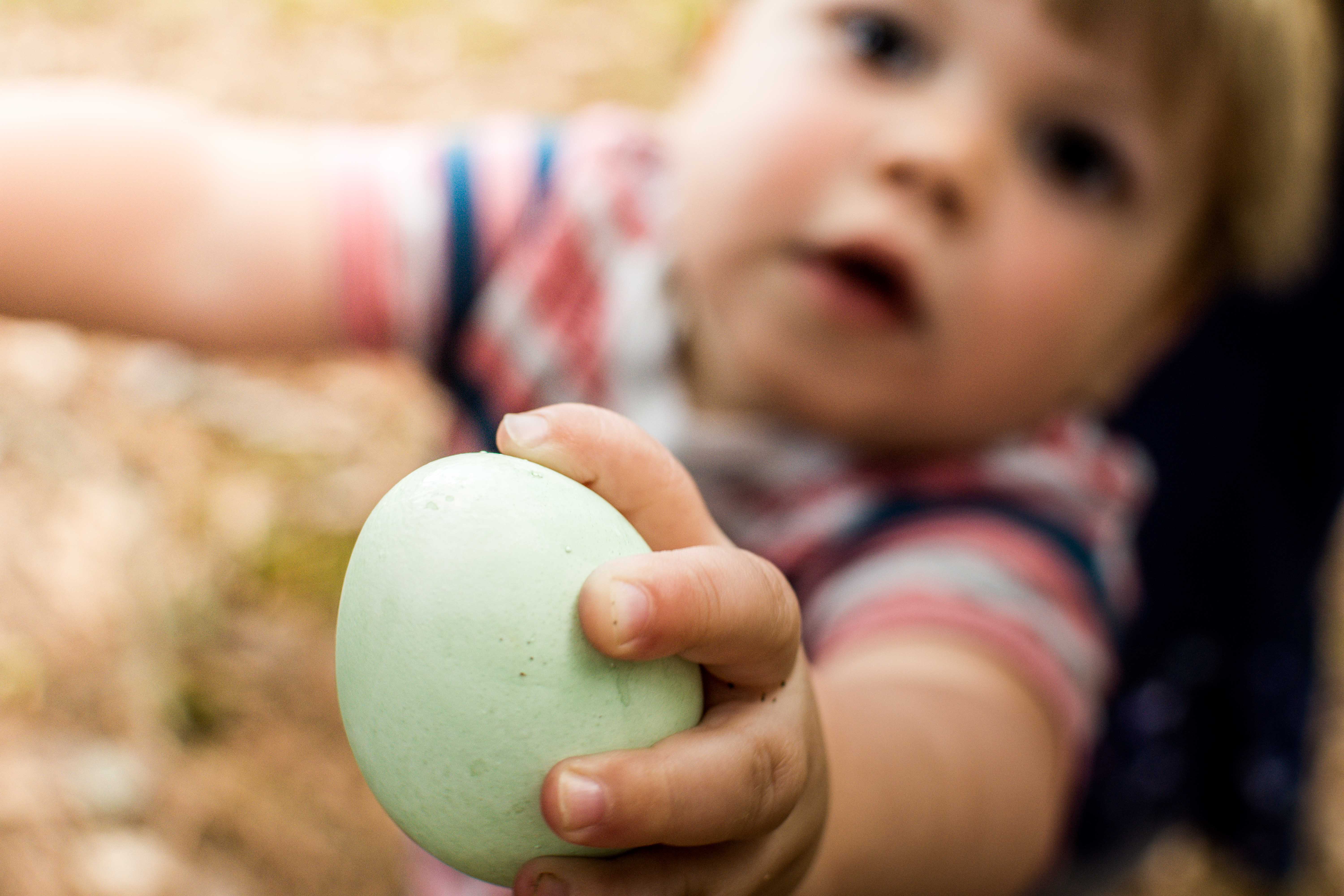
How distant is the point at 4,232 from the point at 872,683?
74 centimetres

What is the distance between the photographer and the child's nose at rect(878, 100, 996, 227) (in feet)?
2.72

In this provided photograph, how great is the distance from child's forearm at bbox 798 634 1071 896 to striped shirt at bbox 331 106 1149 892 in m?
0.11

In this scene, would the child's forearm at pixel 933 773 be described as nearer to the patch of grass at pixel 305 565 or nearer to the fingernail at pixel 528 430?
the fingernail at pixel 528 430

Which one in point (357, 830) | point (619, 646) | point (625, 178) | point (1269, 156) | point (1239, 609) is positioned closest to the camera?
point (619, 646)

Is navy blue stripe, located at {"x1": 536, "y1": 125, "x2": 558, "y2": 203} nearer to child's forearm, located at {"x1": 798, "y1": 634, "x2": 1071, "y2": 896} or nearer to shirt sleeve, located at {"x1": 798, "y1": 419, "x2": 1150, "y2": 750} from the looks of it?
shirt sleeve, located at {"x1": 798, "y1": 419, "x2": 1150, "y2": 750}

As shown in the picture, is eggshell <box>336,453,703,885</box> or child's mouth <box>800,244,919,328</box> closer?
eggshell <box>336,453,703,885</box>

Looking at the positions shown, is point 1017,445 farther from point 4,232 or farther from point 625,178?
point 4,232

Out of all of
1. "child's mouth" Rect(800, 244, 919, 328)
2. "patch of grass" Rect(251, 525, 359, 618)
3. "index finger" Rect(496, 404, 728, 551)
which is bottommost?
"patch of grass" Rect(251, 525, 359, 618)

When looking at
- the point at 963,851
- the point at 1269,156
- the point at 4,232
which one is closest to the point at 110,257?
the point at 4,232

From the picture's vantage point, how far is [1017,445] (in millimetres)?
1077

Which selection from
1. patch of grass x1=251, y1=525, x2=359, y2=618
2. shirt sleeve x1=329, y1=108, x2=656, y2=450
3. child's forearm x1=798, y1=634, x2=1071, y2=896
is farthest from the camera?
patch of grass x1=251, y1=525, x2=359, y2=618

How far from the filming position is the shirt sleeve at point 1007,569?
2.78 feet

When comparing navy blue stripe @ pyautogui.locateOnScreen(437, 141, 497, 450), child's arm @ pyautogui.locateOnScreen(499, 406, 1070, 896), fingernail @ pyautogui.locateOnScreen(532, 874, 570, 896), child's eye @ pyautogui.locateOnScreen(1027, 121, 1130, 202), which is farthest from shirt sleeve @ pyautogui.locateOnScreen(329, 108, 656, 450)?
fingernail @ pyautogui.locateOnScreen(532, 874, 570, 896)

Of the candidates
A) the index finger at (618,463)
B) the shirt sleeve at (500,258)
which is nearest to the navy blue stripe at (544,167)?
the shirt sleeve at (500,258)
